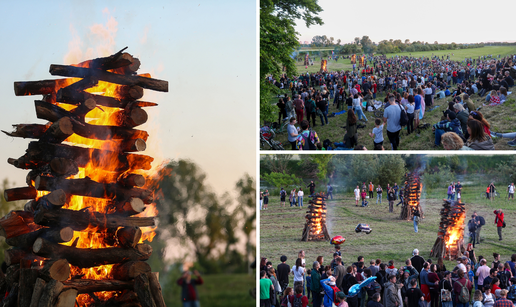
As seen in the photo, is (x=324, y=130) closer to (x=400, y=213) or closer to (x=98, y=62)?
(x=400, y=213)

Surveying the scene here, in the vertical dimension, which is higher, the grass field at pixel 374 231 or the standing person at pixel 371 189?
the standing person at pixel 371 189

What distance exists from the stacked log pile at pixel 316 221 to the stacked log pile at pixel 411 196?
188cm

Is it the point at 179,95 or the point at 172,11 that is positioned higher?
the point at 172,11

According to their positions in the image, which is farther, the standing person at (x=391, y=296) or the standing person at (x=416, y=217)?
the standing person at (x=416, y=217)

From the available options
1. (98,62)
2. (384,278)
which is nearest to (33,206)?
(98,62)

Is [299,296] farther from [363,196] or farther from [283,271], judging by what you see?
[363,196]

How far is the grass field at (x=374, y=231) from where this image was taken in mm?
10344

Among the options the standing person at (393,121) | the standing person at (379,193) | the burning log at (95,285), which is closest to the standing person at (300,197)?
the standing person at (379,193)

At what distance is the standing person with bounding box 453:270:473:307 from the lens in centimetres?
822

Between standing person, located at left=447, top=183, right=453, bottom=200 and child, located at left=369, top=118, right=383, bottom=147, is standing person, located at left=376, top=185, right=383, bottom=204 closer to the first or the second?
child, located at left=369, top=118, right=383, bottom=147

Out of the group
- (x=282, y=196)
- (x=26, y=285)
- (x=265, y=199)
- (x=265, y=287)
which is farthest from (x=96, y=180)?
(x=282, y=196)

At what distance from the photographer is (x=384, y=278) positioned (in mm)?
8727

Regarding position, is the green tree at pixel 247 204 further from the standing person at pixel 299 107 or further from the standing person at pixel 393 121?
the standing person at pixel 393 121

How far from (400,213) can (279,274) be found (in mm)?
3561
